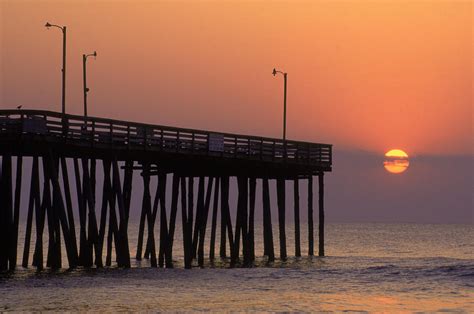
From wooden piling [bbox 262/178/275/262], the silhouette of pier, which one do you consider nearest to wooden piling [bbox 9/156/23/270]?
the silhouette of pier

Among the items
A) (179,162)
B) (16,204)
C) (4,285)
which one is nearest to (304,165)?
(179,162)

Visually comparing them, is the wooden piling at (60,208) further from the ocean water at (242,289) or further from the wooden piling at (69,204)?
the ocean water at (242,289)

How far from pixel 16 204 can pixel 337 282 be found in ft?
48.1

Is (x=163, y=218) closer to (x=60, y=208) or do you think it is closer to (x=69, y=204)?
(x=69, y=204)

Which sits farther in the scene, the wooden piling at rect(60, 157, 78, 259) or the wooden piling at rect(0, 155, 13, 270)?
the wooden piling at rect(60, 157, 78, 259)

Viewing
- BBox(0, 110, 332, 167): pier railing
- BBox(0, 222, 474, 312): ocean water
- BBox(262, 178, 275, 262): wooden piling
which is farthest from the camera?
BBox(262, 178, 275, 262): wooden piling

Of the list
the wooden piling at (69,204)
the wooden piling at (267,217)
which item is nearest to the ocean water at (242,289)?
the wooden piling at (69,204)

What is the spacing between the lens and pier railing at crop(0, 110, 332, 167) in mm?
41312

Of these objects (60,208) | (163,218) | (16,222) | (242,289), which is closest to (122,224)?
(60,208)

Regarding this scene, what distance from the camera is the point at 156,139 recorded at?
4625cm

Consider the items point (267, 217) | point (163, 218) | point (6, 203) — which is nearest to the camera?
point (6, 203)

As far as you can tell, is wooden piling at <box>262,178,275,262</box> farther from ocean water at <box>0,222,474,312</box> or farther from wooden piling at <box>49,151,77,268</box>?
wooden piling at <box>49,151,77,268</box>

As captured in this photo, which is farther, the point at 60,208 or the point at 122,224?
the point at 122,224

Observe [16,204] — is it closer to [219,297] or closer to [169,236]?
[169,236]
